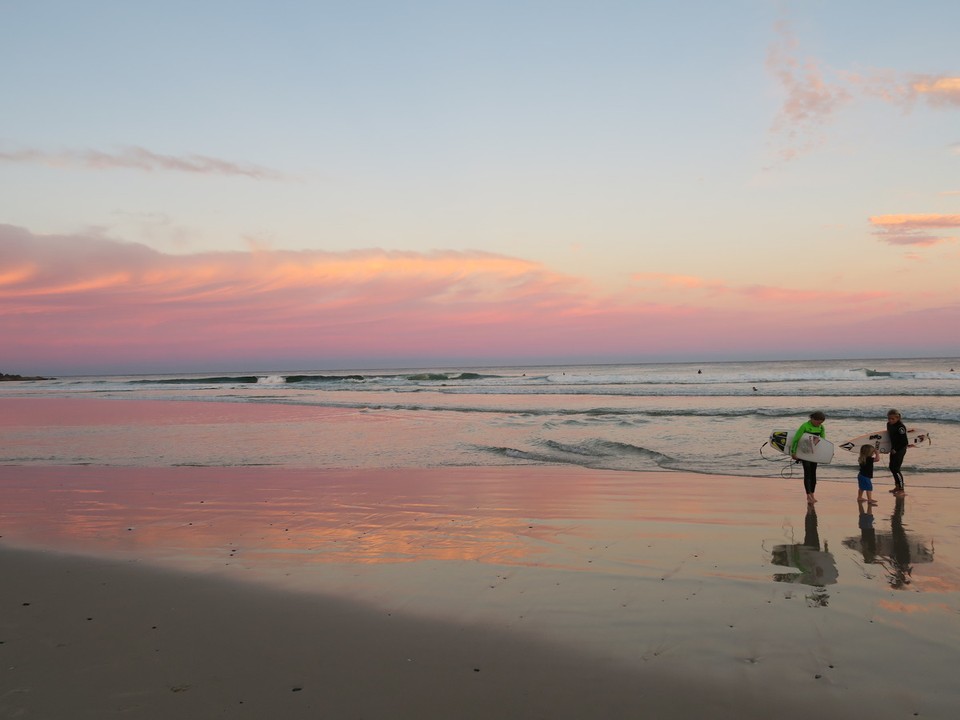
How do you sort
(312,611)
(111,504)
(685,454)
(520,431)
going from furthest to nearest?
(520,431) < (685,454) < (111,504) < (312,611)

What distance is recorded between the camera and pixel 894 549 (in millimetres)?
7301

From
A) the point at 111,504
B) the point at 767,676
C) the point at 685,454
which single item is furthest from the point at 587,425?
the point at 767,676

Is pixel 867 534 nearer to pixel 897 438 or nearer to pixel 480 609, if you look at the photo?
pixel 897 438

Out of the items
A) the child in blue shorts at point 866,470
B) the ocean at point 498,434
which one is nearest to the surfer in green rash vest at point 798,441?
the child in blue shorts at point 866,470

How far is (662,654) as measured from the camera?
15.0ft

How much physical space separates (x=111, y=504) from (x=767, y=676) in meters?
9.41

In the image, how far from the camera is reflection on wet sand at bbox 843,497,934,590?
251 inches

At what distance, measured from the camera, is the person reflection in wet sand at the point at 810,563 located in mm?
6145

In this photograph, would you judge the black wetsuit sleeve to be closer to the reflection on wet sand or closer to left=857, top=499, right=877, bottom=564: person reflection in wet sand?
left=857, top=499, right=877, bottom=564: person reflection in wet sand

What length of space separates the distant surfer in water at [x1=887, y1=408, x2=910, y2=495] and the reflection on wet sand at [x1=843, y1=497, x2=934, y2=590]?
81.0 inches

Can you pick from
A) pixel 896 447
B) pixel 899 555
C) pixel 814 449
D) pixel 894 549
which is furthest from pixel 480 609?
pixel 896 447

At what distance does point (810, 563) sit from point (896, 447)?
220 inches

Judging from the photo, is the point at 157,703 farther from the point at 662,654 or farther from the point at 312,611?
the point at 662,654

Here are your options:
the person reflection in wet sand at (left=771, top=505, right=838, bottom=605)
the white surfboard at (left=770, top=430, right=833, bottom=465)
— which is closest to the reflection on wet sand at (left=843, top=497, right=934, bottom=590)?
the person reflection in wet sand at (left=771, top=505, right=838, bottom=605)
